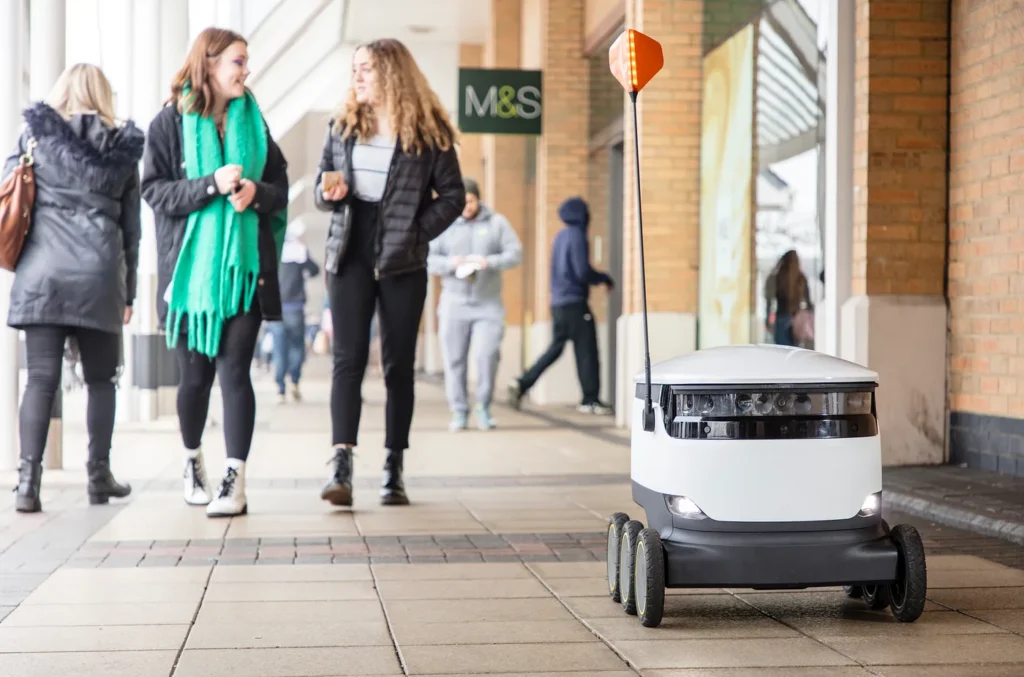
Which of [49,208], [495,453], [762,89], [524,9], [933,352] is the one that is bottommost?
[495,453]

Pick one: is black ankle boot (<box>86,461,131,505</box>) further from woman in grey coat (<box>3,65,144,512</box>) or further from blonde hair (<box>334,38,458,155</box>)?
blonde hair (<box>334,38,458,155</box>)

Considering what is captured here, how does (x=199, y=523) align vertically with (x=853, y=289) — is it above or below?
below

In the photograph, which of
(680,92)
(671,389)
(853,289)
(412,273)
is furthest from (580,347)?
(671,389)

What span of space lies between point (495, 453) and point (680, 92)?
11.7 feet

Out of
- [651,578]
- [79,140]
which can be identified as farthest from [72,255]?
[651,578]

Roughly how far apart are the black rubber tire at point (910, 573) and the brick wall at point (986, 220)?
3352 millimetres

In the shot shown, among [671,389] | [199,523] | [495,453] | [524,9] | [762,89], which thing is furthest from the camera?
[524,9]

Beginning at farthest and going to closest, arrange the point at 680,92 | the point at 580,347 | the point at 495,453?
1. the point at 580,347
2. the point at 680,92
3. the point at 495,453

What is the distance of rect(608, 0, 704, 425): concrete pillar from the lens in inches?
412

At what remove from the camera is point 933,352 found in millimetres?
7184

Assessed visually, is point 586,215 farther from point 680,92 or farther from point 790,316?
point 790,316

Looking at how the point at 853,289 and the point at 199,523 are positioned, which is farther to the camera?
the point at 853,289

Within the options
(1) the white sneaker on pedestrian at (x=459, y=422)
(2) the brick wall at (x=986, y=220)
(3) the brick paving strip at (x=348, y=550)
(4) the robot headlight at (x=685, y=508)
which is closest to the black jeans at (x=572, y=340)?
(1) the white sneaker on pedestrian at (x=459, y=422)

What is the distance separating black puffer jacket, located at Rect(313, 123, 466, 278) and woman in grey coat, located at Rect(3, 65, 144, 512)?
81 centimetres
